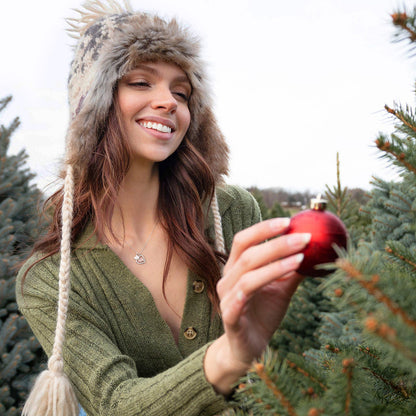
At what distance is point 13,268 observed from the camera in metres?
3.13

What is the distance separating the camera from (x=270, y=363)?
77 centimetres

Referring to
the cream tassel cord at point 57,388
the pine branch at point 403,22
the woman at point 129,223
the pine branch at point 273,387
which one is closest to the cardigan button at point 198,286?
the woman at point 129,223

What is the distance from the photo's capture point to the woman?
1866mm

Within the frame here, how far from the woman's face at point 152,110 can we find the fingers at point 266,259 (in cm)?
132

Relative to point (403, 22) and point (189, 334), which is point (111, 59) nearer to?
point (189, 334)


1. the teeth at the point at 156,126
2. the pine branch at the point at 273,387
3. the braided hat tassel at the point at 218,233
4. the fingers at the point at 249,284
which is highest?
the teeth at the point at 156,126

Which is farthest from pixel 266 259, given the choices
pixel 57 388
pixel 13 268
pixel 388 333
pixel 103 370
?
pixel 13 268

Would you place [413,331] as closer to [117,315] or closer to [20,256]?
[117,315]

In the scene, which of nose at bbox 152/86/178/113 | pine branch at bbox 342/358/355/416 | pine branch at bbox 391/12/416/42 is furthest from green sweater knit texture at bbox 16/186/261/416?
pine branch at bbox 391/12/416/42

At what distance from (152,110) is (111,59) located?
0.35m

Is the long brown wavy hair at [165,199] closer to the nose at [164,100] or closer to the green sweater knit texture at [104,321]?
the green sweater knit texture at [104,321]

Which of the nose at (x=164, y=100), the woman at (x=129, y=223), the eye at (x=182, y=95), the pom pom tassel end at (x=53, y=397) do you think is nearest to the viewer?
the pom pom tassel end at (x=53, y=397)

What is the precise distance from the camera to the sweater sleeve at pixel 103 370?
1305mm

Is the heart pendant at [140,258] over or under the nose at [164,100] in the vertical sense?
under
